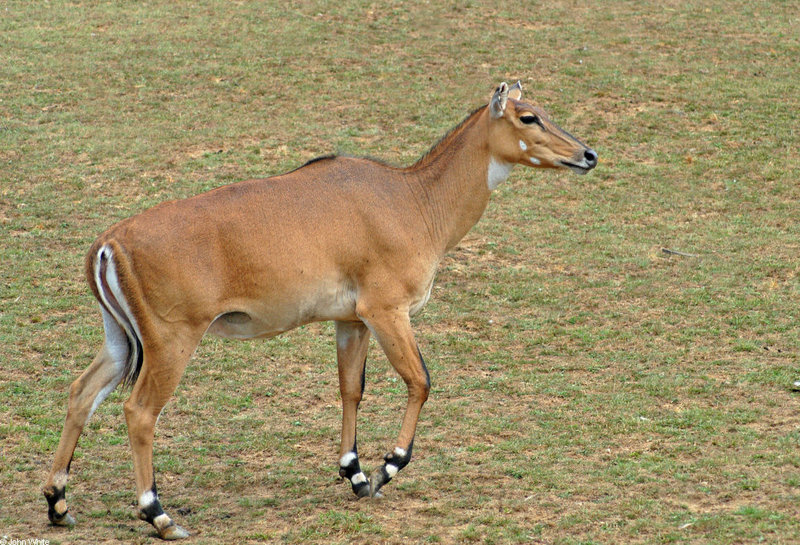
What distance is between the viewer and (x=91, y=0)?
20.6 m

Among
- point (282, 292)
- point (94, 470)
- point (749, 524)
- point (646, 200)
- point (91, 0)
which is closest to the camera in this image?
point (749, 524)

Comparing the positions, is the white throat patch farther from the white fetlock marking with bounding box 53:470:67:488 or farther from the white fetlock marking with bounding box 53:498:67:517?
the white fetlock marking with bounding box 53:498:67:517

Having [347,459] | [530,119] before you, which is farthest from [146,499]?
[530,119]

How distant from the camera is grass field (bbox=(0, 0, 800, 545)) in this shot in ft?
25.1

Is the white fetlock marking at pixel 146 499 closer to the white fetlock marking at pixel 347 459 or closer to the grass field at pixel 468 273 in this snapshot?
the grass field at pixel 468 273

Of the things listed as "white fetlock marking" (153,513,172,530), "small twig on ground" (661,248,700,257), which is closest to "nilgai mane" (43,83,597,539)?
A: "white fetlock marking" (153,513,172,530)

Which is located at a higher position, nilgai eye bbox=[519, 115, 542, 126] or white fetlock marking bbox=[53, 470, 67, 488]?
nilgai eye bbox=[519, 115, 542, 126]

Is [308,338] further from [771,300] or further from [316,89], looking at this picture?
[316,89]

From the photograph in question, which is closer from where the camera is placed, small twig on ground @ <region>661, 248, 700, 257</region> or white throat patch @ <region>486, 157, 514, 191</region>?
white throat patch @ <region>486, 157, 514, 191</region>

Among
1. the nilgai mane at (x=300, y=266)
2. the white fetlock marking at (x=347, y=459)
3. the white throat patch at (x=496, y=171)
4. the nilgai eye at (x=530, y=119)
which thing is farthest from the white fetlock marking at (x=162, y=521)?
the nilgai eye at (x=530, y=119)

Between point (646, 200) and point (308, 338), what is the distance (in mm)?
5803

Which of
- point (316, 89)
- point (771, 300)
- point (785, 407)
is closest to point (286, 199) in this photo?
point (785, 407)

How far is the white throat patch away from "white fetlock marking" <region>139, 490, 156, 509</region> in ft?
11.6

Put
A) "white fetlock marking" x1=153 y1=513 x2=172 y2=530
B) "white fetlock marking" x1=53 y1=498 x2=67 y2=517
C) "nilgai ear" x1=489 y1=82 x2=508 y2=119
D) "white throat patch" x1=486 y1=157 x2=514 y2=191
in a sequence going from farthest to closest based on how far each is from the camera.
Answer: "white throat patch" x1=486 y1=157 x2=514 y2=191 → "nilgai ear" x1=489 y1=82 x2=508 y2=119 → "white fetlock marking" x1=53 y1=498 x2=67 y2=517 → "white fetlock marking" x1=153 y1=513 x2=172 y2=530
